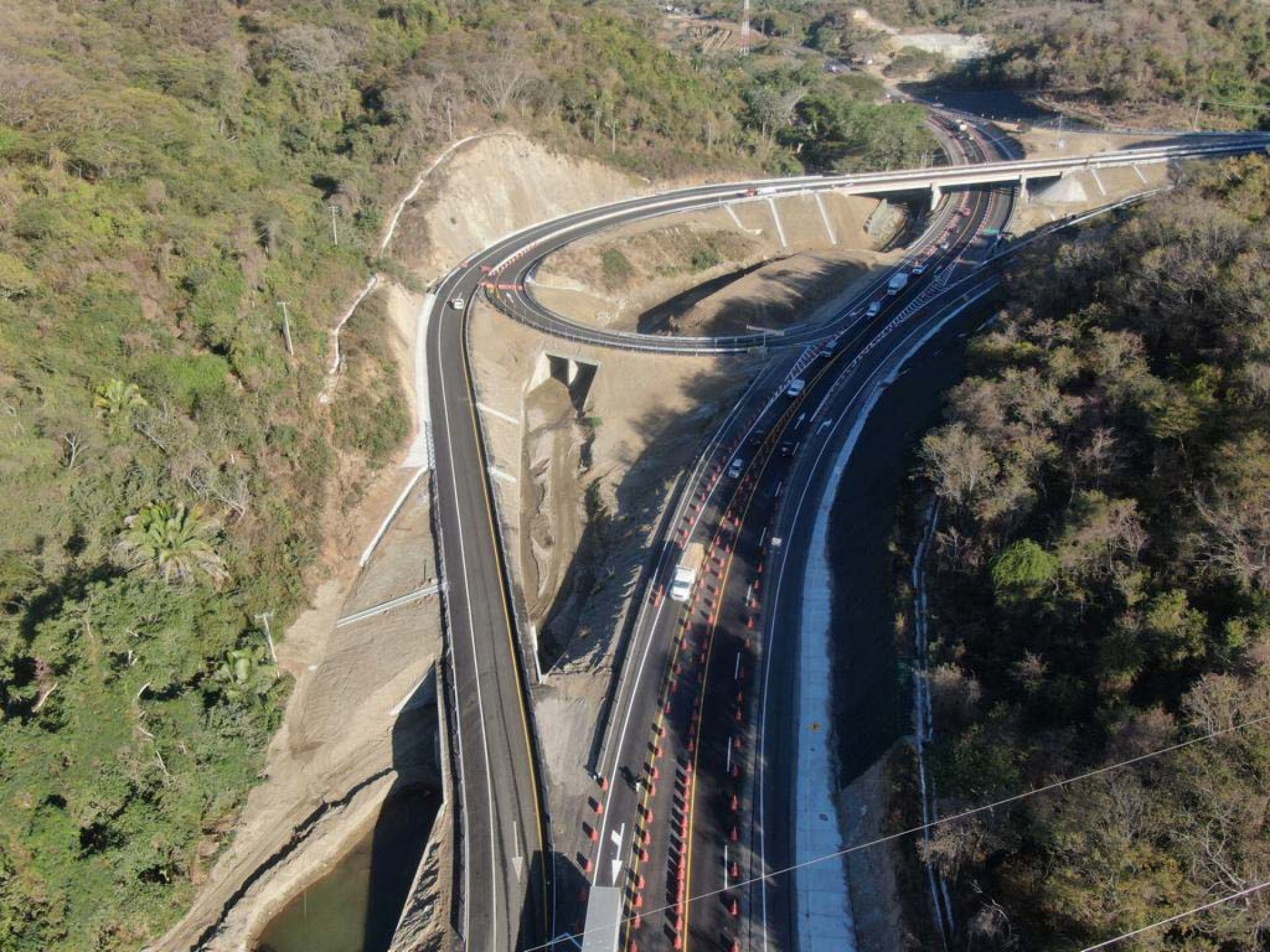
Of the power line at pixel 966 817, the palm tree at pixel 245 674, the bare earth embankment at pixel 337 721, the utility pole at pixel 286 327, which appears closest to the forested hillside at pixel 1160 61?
the bare earth embankment at pixel 337 721

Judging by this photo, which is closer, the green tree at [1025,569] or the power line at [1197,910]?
the power line at [1197,910]

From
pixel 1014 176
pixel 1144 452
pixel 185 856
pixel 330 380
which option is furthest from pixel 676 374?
pixel 1014 176

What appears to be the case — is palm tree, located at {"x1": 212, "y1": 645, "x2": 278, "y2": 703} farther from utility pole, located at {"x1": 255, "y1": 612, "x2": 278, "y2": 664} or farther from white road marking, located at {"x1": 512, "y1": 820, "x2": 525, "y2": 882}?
white road marking, located at {"x1": 512, "y1": 820, "x2": 525, "y2": 882}

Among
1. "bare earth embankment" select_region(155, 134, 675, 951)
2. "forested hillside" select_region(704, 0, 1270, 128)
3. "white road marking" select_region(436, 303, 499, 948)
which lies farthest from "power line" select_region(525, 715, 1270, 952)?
"forested hillside" select_region(704, 0, 1270, 128)

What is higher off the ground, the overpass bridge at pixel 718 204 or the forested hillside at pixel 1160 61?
the forested hillside at pixel 1160 61

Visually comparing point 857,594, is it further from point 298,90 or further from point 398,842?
point 298,90

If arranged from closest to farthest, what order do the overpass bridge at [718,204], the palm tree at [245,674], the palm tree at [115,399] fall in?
the palm tree at [245,674] < the palm tree at [115,399] < the overpass bridge at [718,204]

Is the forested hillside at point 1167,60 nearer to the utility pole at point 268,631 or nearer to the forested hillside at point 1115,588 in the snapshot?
the forested hillside at point 1115,588

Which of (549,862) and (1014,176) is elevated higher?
(1014,176)
